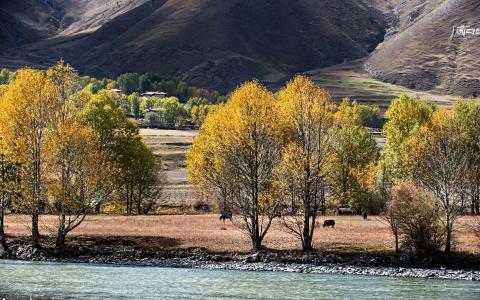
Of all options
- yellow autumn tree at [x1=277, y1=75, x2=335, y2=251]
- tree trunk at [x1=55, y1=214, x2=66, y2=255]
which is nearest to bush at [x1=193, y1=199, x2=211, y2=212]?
yellow autumn tree at [x1=277, y1=75, x2=335, y2=251]

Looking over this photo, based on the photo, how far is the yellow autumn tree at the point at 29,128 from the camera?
70500mm

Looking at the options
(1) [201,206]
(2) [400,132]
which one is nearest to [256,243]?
(2) [400,132]

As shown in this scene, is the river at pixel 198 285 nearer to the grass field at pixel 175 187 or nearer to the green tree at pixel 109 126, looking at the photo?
the green tree at pixel 109 126

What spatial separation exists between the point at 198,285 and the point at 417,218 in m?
22.1

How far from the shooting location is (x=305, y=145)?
7044cm

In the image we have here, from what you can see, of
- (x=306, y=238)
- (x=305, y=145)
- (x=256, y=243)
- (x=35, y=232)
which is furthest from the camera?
(x=305, y=145)

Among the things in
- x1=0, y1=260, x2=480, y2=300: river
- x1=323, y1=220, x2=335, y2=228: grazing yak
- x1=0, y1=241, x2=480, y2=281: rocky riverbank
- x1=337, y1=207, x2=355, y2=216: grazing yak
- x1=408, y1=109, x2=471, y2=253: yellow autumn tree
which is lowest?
x1=0, y1=260, x2=480, y2=300: river

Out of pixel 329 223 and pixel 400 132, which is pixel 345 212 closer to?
pixel 400 132

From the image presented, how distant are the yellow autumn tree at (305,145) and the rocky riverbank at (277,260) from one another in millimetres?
3647

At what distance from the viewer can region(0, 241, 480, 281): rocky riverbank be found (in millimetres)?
62125

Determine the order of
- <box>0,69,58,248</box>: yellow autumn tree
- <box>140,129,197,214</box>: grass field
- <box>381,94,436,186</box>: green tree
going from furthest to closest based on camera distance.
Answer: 1. <box>140,129,197,214</box>: grass field
2. <box>381,94,436,186</box>: green tree
3. <box>0,69,58,248</box>: yellow autumn tree

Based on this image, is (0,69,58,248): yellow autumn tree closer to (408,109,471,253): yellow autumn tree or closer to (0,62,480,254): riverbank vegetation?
(0,62,480,254): riverbank vegetation

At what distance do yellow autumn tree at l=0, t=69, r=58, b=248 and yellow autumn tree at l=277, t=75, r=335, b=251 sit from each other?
22.9 metres

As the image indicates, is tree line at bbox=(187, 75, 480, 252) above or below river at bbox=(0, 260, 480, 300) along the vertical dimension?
above
